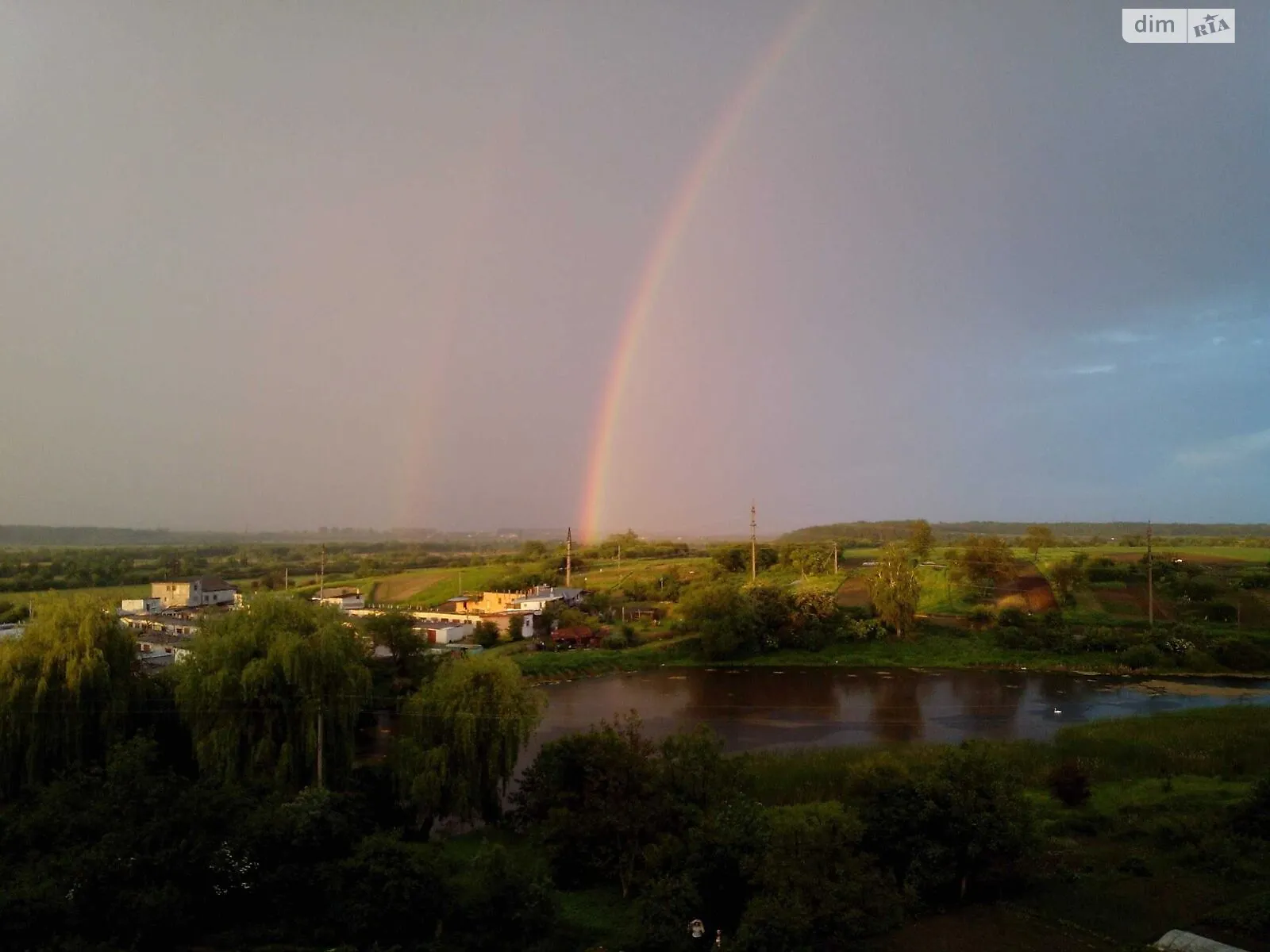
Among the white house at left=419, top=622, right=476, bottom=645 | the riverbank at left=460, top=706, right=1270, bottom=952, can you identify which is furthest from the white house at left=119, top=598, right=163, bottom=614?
the riverbank at left=460, top=706, right=1270, bottom=952

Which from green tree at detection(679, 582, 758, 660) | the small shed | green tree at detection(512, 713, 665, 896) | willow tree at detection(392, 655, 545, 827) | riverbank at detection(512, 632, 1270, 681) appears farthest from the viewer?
green tree at detection(679, 582, 758, 660)

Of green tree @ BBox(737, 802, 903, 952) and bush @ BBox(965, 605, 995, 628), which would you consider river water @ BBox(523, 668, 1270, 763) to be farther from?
green tree @ BBox(737, 802, 903, 952)

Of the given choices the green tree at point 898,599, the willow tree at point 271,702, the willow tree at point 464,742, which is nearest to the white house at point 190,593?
the willow tree at point 271,702

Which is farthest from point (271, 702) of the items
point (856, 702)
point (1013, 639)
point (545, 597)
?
point (1013, 639)

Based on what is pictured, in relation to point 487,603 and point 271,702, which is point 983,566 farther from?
point 271,702

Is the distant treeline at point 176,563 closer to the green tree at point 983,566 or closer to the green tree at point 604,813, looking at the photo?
the green tree at point 604,813

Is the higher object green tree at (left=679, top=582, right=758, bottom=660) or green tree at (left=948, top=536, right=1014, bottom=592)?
green tree at (left=948, top=536, right=1014, bottom=592)
